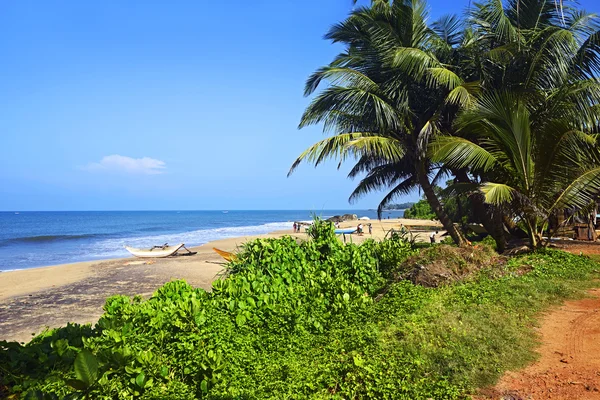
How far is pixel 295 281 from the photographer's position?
686 cm

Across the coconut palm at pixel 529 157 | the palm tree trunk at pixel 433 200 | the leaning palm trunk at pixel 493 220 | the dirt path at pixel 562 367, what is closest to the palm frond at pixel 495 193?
the coconut palm at pixel 529 157

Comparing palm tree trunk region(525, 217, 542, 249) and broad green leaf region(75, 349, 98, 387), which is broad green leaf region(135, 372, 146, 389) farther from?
palm tree trunk region(525, 217, 542, 249)

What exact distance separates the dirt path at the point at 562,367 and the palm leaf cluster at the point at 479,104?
12.6 feet

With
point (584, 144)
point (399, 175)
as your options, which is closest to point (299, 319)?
point (584, 144)

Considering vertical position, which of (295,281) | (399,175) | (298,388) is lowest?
(298,388)

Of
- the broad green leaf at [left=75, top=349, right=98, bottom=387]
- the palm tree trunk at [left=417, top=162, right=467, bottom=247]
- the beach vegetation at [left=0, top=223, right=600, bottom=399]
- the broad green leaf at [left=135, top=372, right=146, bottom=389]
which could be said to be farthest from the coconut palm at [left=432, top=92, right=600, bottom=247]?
the broad green leaf at [left=75, top=349, right=98, bottom=387]

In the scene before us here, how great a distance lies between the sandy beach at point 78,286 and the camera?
9.17 m

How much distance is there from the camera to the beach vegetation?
3.56 m

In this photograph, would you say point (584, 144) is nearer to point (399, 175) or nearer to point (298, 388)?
point (399, 175)

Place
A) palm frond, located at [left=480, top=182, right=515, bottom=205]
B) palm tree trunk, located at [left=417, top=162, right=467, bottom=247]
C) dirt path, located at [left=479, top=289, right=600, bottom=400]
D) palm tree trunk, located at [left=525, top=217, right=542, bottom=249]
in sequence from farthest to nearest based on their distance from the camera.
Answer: palm tree trunk, located at [left=417, top=162, right=467, bottom=247] → palm tree trunk, located at [left=525, top=217, right=542, bottom=249] → palm frond, located at [left=480, top=182, right=515, bottom=205] → dirt path, located at [left=479, top=289, right=600, bottom=400]

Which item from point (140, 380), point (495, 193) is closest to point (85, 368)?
point (140, 380)

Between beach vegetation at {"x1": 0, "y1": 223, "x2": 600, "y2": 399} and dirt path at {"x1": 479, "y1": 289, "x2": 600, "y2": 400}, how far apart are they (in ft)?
0.55

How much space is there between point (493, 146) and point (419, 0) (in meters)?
4.85

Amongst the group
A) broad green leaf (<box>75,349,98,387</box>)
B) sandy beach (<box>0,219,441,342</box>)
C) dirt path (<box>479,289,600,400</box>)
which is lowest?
sandy beach (<box>0,219,441,342</box>)
